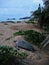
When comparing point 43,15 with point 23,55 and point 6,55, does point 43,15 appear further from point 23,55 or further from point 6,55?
point 6,55

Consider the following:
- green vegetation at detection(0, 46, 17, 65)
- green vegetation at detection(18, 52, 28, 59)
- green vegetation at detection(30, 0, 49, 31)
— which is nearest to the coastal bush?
green vegetation at detection(30, 0, 49, 31)

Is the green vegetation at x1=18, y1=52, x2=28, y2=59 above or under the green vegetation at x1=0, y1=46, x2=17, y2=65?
under

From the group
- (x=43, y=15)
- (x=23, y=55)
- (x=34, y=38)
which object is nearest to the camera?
(x=23, y=55)

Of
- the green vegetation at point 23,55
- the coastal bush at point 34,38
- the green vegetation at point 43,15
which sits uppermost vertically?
the green vegetation at point 43,15

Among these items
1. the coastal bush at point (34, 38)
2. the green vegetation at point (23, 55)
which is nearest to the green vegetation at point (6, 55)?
the green vegetation at point (23, 55)

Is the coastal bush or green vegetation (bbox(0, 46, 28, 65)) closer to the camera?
green vegetation (bbox(0, 46, 28, 65))

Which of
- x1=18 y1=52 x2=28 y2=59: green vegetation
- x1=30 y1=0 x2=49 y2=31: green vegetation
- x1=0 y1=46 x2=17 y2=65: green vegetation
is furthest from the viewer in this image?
x1=30 y1=0 x2=49 y2=31: green vegetation

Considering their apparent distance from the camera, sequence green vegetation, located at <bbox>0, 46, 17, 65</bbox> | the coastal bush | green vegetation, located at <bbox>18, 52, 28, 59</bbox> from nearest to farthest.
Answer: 1. green vegetation, located at <bbox>0, 46, 17, 65</bbox>
2. green vegetation, located at <bbox>18, 52, 28, 59</bbox>
3. the coastal bush

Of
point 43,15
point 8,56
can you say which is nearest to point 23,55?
point 8,56

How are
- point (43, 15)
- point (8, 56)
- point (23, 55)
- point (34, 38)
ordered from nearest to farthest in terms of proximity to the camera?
point (8, 56), point (23, 55), point (34, 38), point (43, 15)

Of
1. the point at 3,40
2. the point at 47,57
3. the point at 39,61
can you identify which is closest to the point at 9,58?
the point at 39,61

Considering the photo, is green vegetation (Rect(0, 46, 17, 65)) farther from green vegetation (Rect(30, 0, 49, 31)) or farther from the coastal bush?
green vegetation (Rect(30, 0, 49, 31))

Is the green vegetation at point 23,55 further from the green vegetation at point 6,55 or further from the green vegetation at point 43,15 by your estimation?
the green vegetation at point 43,15

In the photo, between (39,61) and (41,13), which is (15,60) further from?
(41,13)
